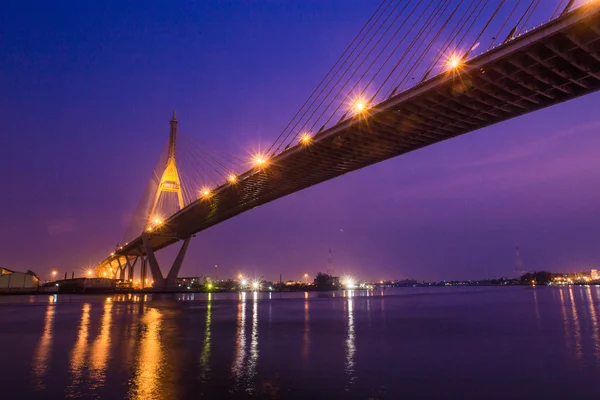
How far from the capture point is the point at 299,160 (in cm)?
3456

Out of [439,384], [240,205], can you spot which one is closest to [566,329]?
[439,384]

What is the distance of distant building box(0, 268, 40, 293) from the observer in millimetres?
96250

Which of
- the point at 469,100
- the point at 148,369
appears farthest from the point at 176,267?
the point at 148,369

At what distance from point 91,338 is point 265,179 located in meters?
25.5

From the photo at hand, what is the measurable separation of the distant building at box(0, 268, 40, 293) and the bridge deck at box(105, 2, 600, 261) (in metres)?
84.0

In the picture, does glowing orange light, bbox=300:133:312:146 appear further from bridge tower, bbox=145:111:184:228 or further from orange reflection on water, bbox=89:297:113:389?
bridge tower, bbox=145:111:184:228

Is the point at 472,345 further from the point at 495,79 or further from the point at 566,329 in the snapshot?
the point at 495,79

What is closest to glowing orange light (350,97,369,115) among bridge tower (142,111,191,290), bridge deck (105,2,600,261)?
bridge deck (105,2,600,261)

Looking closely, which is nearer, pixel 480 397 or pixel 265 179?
pixel 480 397

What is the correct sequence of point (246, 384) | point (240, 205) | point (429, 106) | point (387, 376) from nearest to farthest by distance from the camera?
point (246, 384)
point (387, 376)
point (429, 106)
point (240, 205)

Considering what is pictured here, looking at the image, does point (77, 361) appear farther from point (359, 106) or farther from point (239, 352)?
point (359, 106)

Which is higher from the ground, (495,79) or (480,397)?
(495,79)

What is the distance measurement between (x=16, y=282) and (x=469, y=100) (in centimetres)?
11009

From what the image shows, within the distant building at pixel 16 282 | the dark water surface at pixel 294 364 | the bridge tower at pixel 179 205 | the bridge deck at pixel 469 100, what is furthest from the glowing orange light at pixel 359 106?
the distant building at pixel 16 282
